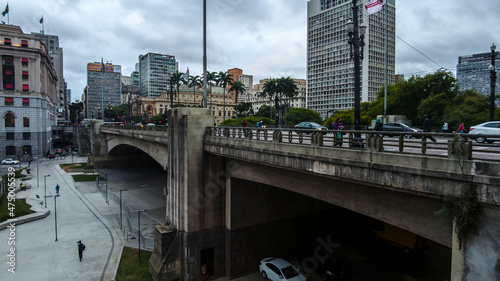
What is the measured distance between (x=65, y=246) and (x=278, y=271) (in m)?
17.6

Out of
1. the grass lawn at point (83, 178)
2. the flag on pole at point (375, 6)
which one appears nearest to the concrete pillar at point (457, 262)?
the flag on pole at point (375, 6)

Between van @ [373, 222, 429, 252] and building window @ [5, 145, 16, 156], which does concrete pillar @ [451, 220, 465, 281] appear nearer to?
van @ [373, 222, 429, 252]

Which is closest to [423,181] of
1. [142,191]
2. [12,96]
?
[142,191]

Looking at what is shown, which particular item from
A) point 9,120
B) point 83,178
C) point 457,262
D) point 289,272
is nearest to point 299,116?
point 83,178

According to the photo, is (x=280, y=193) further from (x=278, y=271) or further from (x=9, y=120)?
(x=9, y=120)

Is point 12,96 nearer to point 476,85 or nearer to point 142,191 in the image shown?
point 142,191

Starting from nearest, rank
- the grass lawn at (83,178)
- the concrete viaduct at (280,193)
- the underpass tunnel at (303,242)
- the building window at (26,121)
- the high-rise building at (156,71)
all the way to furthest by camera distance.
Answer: the concrete viaduct at (280,193) < the underpass tunnel at (303,242) < the grass lawn at (83,178) < the building window at (26,121) < the high-rise building at (156,71)

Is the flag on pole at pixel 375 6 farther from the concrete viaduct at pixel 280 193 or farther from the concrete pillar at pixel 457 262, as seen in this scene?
the concrete pillar at pixel 457 262

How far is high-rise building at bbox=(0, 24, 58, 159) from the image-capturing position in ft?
227

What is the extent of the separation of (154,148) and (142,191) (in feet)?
36.3

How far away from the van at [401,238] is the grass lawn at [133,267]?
17930mm

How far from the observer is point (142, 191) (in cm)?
4456

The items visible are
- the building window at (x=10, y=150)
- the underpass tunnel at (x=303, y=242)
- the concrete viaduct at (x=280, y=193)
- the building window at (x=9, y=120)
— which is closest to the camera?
the concrete viaduct at (x=280, y=193)

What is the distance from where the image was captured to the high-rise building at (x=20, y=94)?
69062mm
